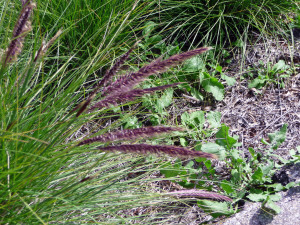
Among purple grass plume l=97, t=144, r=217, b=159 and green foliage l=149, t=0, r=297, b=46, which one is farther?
green foliage l=149, t=0, r=297, b=46

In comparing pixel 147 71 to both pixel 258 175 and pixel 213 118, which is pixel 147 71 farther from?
pixel 213 118

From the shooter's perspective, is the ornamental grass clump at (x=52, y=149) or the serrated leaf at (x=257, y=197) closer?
the ornamental grass clump at (x=52, y=149)

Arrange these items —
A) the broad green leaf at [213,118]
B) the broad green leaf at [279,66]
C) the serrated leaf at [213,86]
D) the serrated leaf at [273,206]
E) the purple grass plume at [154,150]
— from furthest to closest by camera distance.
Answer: the broad green leaf at [279,66] → the serrated leaf at [213,86] → the broad green leaf at [213,118] → the serrated leaf at [273,206] → the purple grass plume at [154,150]

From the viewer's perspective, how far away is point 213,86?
9.67ft

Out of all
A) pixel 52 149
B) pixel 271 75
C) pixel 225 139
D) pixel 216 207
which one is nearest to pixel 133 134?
pixel 52 149

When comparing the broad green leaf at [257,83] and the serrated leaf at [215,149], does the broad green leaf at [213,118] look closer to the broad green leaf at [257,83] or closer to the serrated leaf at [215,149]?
the serrated leaf at [215,149]

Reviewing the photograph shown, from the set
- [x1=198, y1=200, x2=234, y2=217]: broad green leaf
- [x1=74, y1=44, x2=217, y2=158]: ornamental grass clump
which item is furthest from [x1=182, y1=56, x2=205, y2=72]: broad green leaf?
[x1=74, y1=44, x2=217, y2=158]: ornamental grass clump

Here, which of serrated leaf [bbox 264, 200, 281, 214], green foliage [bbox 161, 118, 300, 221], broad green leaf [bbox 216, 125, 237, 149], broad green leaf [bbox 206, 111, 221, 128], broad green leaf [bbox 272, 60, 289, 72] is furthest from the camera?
broad green leaf [bbox 272, 60, 289, 72]

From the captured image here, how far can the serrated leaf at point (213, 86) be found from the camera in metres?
2.93

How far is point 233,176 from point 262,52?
4.53 feet

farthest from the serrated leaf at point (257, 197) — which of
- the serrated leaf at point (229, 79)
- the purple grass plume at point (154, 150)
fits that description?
the purple grass plume at point (154, 150)

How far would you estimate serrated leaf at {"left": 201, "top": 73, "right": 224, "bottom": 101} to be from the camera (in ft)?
9.61

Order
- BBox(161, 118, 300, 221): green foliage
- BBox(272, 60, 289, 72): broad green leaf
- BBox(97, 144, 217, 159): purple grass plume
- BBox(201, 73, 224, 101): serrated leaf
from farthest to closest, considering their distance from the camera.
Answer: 1. BBox(272, 60, 289, 72): broad green leaf
2. BBox(201, 73, 224, 101): serrated leaf
3. BBox(161, 118, 300, 221): green foliage
4. BBox(97, 144, 217, 159): purple grass plume

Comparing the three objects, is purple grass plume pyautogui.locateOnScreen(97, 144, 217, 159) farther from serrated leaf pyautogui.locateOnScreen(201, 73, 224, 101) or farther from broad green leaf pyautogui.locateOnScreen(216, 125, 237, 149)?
serrated leaf pyautogui.locateOnScreen(201, 73, 224, 101)
